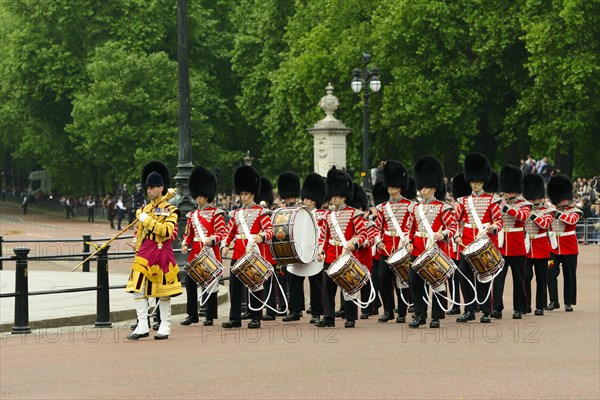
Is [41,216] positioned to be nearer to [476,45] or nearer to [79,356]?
[476,45]

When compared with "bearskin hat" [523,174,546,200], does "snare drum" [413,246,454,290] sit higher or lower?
lower

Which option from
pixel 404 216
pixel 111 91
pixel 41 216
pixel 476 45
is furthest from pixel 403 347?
pixel 41 216

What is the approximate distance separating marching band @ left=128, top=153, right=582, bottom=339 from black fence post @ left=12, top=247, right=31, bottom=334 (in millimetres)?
1549

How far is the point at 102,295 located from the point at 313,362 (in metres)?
4.22

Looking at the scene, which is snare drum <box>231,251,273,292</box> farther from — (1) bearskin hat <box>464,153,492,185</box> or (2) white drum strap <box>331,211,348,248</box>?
(1) bearskin hat <box>464,153,492,185</box>

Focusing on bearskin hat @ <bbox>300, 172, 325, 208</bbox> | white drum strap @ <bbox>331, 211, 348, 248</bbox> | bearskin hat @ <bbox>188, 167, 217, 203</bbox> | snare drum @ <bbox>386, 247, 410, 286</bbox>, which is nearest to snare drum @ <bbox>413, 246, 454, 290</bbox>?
→ snare drum @ <bbox>386, 247, 410, 286</bbox>

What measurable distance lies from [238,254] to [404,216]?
6.11ft

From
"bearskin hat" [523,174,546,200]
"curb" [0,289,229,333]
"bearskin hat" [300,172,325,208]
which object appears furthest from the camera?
"bearskin hat" [523,174,546,200]

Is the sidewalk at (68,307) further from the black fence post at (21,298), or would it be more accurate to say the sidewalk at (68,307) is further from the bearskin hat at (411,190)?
the bearskin hat at (411,190)

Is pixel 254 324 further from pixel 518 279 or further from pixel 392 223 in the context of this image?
pixel 518 279

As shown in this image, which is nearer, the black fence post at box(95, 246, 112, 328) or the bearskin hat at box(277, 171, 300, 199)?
the black fence post at box(95, 246, 112, 328)

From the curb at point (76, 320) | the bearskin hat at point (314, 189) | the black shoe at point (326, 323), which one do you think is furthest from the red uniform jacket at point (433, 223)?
the curb at point (76, 320)

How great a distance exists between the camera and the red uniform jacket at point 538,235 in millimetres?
17578

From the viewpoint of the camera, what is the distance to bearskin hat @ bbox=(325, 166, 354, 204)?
52.1ft
